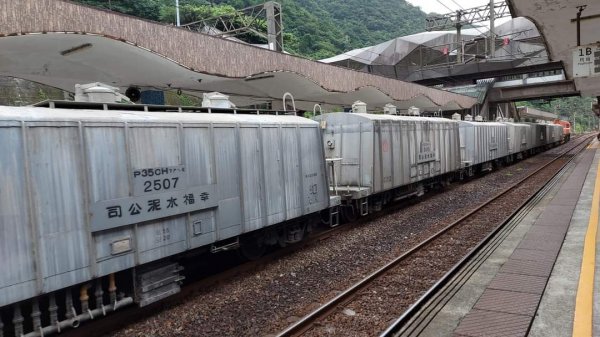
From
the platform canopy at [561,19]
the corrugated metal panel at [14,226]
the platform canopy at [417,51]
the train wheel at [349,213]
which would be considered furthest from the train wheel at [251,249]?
the platform canopy at [417,51]

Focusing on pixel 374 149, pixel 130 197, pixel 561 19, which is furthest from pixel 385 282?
pixel 561 19

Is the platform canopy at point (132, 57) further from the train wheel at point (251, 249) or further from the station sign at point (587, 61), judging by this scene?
the station sign at point (587, 61)

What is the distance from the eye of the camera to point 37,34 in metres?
9.75

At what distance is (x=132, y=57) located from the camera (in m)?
13.0

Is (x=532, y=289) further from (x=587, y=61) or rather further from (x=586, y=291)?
(x=587, y=61)

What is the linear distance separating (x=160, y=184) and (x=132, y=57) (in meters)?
8.17

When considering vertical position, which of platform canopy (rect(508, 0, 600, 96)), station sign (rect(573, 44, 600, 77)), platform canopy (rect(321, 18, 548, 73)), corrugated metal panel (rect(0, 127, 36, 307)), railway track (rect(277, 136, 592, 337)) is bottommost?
railway track (rect(277, 136, 592, 337))

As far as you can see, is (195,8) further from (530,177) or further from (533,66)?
(530,177)

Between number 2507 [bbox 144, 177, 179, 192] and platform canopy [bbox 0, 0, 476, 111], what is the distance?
5881 millimetres

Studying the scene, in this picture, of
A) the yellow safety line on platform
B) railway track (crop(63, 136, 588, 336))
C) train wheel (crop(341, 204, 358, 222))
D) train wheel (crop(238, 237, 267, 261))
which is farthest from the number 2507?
train wheel (crop(341, 204, 358, 222))

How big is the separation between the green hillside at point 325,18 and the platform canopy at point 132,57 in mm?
38043

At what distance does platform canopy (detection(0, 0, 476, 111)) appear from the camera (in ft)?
32.7

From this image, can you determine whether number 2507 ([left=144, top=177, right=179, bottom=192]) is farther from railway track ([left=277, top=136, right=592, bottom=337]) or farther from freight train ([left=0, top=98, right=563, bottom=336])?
railway track ([left=277, top=136, right=592, bottom=337])

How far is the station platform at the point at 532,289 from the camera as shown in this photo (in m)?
5.25
